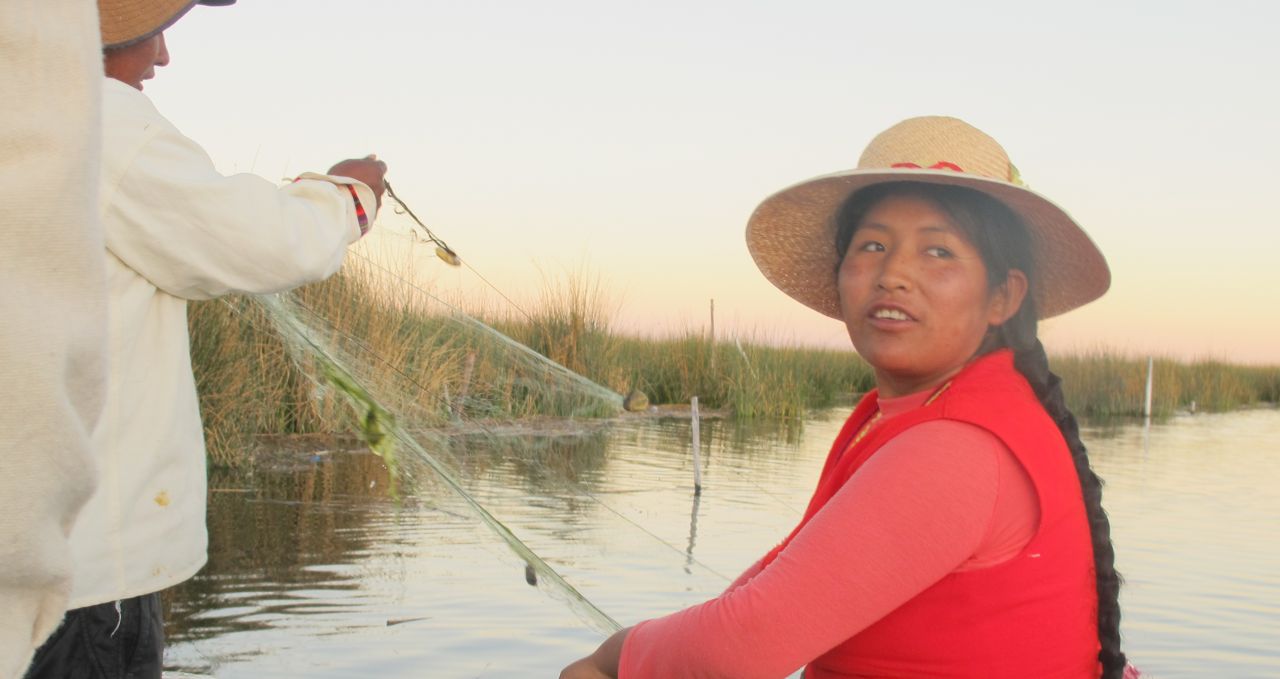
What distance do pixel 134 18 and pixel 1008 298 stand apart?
5.01ft

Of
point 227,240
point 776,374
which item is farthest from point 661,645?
point 776,374

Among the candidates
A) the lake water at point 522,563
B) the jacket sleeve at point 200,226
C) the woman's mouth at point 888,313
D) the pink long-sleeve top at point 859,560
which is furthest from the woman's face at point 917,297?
the lake water at point 522,563

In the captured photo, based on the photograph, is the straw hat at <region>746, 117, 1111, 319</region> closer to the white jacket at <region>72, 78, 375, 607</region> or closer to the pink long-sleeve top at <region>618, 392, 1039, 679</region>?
the pink long-sleeve top at <region>618, 392, 1039, 679</region>

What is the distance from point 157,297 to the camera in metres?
1.98

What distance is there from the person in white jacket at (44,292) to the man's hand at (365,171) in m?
1.62

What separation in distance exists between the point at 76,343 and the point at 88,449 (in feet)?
0.23

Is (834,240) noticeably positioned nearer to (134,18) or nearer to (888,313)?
(888,313)

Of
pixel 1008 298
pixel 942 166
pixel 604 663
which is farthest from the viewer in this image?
pixel 1008 298

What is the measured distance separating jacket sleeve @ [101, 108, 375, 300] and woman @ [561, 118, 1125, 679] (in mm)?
838

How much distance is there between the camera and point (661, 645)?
151 centimetres

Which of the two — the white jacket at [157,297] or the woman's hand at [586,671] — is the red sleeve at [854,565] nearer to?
the woman's hand at [586,671]

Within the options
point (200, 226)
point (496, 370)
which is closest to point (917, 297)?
point (200, 226)

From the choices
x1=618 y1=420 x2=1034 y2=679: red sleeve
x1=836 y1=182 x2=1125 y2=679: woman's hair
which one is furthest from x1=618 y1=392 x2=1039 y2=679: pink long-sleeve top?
x1=836 y1=182 x2=1125 y2=679: woman's hair

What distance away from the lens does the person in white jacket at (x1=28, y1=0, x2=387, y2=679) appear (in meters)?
1.84
